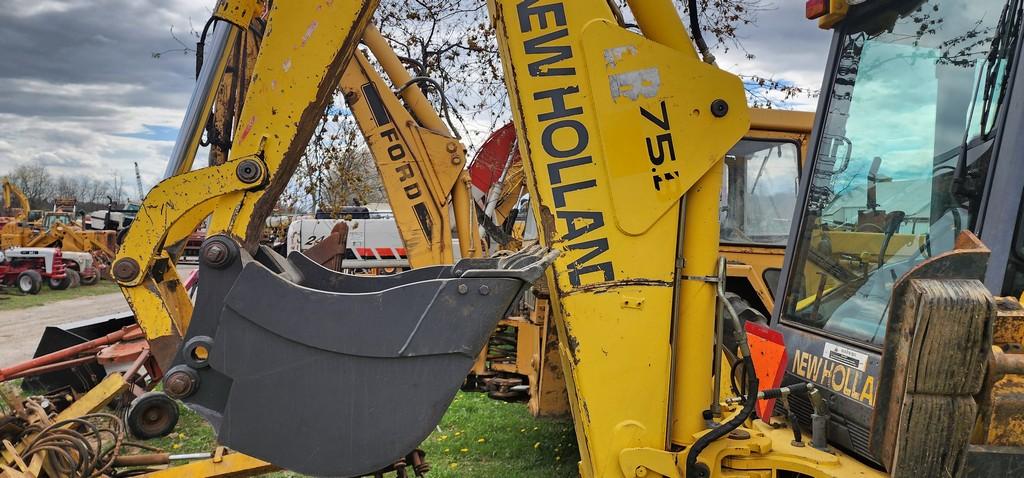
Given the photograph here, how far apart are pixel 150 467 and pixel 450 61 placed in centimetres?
769

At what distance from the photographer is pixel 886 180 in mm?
2934

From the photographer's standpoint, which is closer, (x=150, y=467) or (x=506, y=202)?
(x=150, y=467)

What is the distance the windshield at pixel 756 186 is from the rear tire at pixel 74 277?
1825 centimetres

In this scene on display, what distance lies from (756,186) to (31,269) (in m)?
18.2

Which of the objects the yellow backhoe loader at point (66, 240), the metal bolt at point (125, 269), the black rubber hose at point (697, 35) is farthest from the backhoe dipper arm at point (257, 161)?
the yellow backhoe loader at point (66, 240)

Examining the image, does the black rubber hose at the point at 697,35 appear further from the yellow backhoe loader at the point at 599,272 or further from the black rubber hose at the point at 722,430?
the black rubber hose at the point at 722,430

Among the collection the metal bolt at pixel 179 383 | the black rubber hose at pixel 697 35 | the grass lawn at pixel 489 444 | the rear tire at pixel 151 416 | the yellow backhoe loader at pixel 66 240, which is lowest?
the grass lawn at pixel 489 444

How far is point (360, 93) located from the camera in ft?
23.5

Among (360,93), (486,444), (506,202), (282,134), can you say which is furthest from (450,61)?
(282,134)

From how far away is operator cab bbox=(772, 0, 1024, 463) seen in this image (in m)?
2.52

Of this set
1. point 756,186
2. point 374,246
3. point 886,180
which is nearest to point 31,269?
point 374,246

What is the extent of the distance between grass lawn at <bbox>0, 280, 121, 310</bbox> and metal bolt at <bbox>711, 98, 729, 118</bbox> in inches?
668

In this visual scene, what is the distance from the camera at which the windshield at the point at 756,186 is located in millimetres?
6430

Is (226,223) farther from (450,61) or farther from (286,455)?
(450,61)
